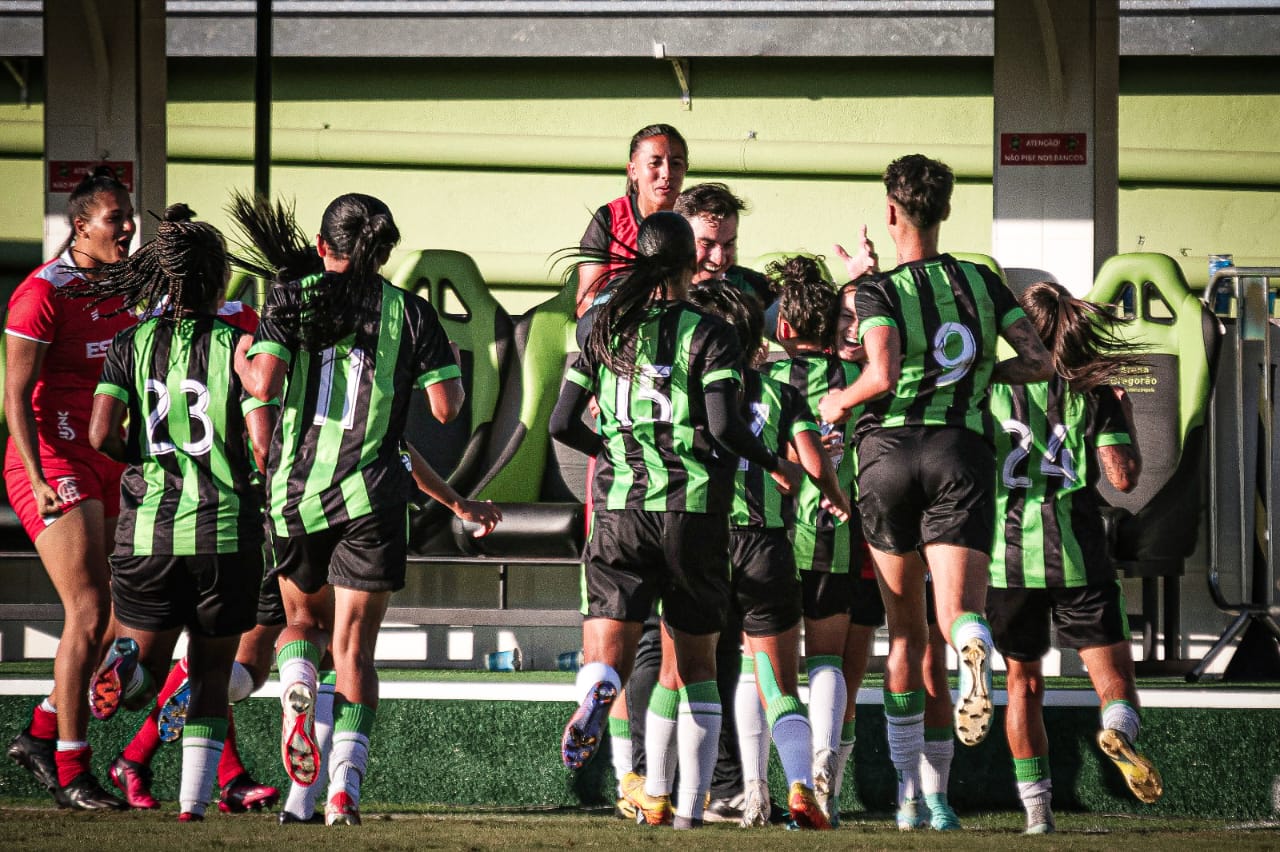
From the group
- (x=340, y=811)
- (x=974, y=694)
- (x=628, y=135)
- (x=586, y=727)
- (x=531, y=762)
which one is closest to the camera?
(x=586, y=727)

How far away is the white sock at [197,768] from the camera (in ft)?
14.0

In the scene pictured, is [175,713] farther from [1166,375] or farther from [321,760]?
[1166,375]

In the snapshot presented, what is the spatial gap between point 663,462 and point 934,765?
1.42m

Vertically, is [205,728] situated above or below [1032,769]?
above

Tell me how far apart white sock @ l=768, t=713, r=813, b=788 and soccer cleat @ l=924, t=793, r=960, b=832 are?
545 mm

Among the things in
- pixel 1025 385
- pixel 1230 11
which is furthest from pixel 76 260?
pixel 1230 11

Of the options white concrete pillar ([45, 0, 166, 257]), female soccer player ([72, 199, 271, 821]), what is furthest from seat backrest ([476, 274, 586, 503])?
female soccer player ([72, 199, 271, 821])

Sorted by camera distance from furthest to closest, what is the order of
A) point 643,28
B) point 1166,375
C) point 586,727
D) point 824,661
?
point 643,28 → point 1166,375 → point 824,661 → point 586,727

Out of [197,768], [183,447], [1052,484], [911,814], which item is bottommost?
[911,814]

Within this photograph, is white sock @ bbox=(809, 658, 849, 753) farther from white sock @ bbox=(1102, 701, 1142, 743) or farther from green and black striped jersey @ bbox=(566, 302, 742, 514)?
green and black striped jersey @ bbox=(566, 302, 742, 514)

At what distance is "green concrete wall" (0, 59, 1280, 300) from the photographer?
862 centimetres

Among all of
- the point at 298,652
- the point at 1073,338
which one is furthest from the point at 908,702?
the point at 298,652

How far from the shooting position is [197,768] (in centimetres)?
429

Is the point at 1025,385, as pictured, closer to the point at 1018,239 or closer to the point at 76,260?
the point at 1018,239
